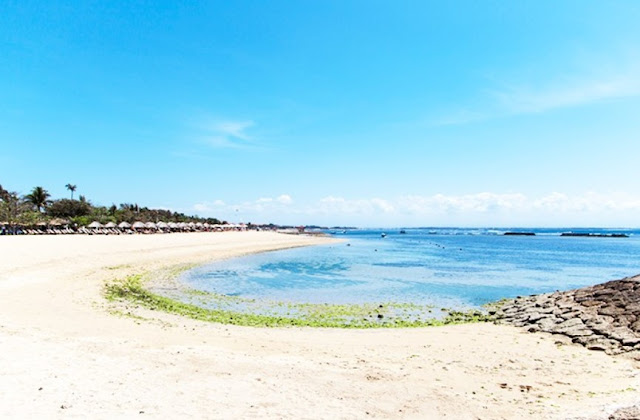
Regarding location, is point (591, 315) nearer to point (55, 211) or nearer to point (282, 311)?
point (282, 311)

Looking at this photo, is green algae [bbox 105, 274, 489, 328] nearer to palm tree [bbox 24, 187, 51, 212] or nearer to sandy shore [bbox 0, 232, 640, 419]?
sandy shore [bbox 0, 232, 640, 419]

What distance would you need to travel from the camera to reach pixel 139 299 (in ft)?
59.6

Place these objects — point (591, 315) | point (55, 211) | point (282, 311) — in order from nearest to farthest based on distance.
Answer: point (591, 315)
point (282, 311)
point (55, 211)

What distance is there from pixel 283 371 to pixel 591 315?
508 inches

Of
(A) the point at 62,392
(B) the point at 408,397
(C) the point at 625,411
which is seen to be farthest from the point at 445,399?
(A) the point at 62,392

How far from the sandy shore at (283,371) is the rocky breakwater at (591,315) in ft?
3.02

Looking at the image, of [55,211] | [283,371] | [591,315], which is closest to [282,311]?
[283,371]

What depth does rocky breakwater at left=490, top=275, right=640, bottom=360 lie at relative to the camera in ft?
39.8

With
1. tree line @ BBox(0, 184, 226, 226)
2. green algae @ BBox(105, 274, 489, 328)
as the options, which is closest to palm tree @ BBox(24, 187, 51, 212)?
tree line @ BBox(0, 184, 226, 226)

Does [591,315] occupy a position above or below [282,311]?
above

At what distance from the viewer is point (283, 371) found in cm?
878

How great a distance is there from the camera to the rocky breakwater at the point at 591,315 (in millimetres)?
12133

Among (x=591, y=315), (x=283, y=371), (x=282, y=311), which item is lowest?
(x=282, y=311)

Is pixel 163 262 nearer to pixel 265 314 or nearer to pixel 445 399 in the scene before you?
pixel 265 314
